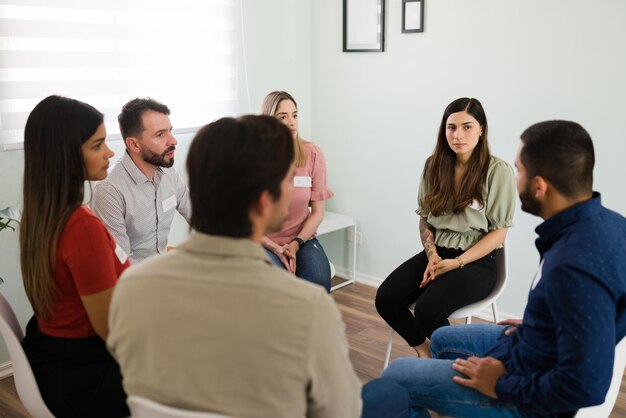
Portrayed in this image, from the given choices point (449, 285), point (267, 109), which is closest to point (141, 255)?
point (267, 109)

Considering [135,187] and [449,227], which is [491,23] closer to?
[449,227]

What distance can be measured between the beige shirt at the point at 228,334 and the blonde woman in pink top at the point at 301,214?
65.0 inches

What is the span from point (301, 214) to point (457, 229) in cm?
81

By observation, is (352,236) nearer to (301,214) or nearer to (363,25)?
(301,214)

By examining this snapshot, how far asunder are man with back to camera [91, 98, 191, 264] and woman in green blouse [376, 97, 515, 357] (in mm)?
1018

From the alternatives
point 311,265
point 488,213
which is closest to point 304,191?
point 311,265

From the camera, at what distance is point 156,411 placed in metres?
1.03

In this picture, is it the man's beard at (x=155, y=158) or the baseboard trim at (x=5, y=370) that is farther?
the baseboard trim at (x=5, y=370)

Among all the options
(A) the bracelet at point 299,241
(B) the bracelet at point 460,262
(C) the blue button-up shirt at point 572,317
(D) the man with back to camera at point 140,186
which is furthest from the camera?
(A) the bracelet at point 299,241

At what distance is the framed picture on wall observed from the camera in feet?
12.0

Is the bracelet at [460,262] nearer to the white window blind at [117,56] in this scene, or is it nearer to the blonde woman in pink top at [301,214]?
the blonde woman in pink top at [301,214]

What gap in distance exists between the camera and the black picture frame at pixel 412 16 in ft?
11.3

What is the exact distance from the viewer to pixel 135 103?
241cm

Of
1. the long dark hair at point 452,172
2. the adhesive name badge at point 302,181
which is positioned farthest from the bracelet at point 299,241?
the long dark hair at point 452,172
